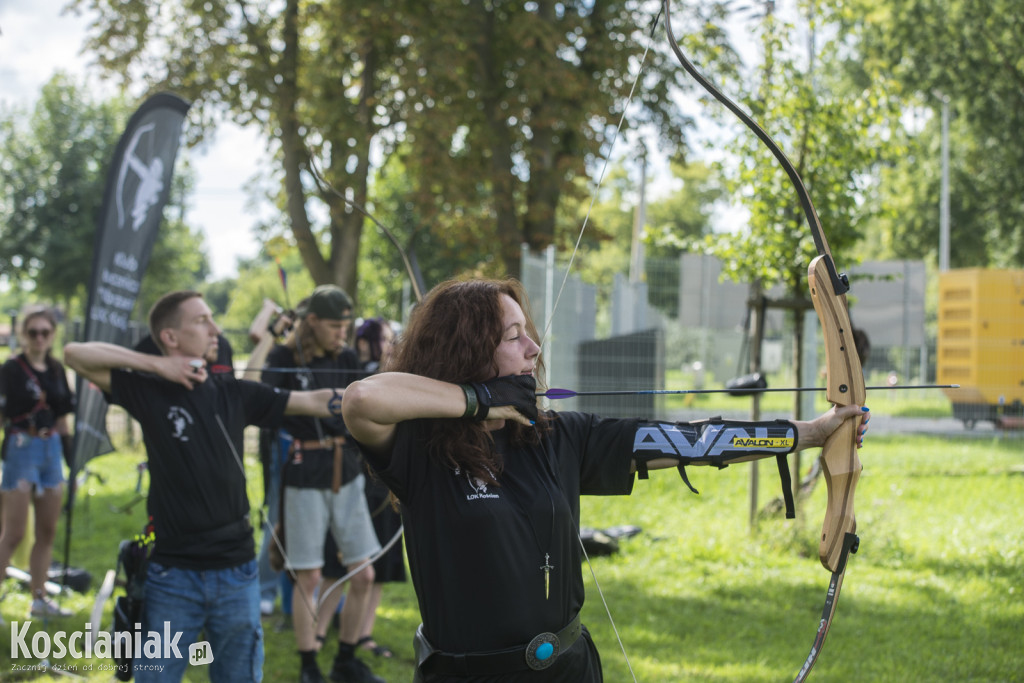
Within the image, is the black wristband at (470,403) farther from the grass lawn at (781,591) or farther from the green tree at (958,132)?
the green tree at (958,132)

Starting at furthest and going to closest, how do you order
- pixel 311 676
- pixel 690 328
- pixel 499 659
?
pixel 690 328, pixel 311 676, pixel 499 659

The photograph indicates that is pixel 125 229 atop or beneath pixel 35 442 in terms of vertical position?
atop

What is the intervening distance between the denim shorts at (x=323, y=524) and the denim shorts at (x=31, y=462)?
190 cm

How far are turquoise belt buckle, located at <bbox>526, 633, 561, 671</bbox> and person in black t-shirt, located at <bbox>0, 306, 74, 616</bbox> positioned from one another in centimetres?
411

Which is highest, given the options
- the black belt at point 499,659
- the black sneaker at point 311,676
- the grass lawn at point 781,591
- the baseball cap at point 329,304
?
the baseball cap at point 329,304

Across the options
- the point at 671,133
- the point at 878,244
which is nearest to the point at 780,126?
the point at 671,133

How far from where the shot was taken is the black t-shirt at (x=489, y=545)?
187 cm

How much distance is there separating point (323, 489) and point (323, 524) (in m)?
0.17

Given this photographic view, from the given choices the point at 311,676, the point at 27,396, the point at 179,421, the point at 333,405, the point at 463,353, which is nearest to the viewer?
the point at 463,353

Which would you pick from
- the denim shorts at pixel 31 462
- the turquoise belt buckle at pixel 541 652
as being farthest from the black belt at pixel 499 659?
the denim shorts at pixel 31 462

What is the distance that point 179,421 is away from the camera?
3068 millimetres

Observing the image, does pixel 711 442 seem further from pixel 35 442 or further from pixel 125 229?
pixel 35 442

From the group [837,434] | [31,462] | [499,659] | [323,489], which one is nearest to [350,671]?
[323,489]

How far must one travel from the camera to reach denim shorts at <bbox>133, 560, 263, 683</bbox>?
2824mm
